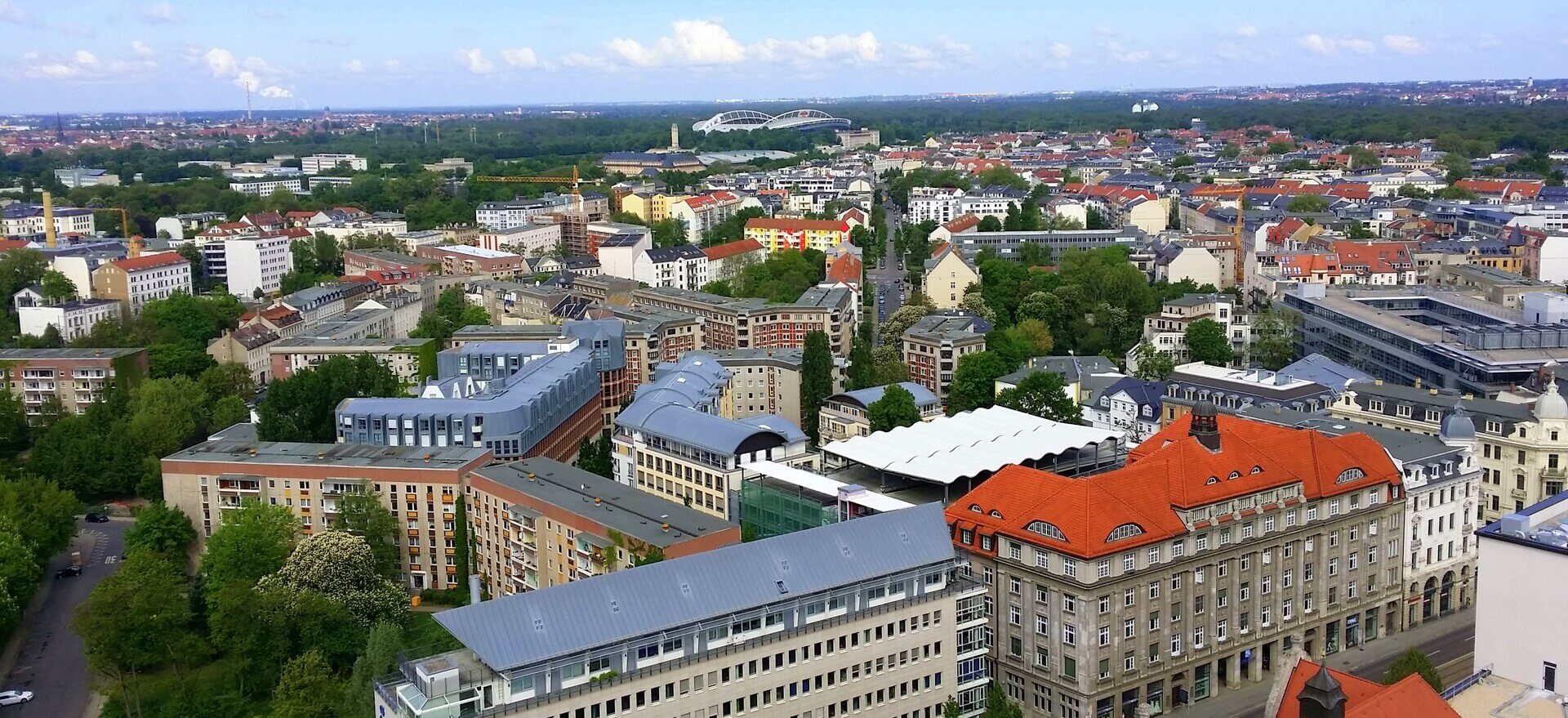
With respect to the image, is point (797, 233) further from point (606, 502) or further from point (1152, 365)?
point (606, 502)

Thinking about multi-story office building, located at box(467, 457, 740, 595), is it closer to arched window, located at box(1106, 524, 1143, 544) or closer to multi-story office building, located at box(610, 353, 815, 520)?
multi-story office building, located at box(610, 353, 815, 520)

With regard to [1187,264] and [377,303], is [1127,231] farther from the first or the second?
[377,303]

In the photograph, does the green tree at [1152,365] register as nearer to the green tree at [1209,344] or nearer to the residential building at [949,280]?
the green tree at [1209,344]

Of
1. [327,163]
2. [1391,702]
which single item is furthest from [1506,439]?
[327,163]

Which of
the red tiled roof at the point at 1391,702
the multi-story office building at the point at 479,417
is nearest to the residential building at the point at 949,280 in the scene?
the multi-story office building at the point at 479,417

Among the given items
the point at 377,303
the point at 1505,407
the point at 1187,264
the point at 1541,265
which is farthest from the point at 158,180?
the point at 1505,407
